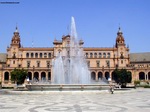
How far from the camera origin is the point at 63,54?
380 ft

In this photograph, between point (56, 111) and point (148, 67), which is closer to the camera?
point (56, 111)

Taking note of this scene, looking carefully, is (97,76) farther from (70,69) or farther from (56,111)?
(56,111)

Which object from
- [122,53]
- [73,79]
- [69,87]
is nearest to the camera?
[69,87]

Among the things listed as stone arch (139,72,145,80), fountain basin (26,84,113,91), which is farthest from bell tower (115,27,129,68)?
fountain basin (26,84,113,91)

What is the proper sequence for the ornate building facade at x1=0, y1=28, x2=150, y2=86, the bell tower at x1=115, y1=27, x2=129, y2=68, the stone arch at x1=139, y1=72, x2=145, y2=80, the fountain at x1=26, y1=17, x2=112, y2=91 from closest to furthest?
the fountain at x1=26, y1=17, x2=112, y2=91
the ornate building facade at x1=0, y1=28, x2=150, y2=86
the bell tower at x1=115, y1=27, x2=129, y2=68
the stone arch at x1=139, y1=72, x2=145, y2=80

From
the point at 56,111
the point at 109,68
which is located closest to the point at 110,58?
the point at 109,68

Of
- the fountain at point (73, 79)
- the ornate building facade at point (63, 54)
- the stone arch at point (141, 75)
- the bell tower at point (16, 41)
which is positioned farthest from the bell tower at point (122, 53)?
the fountain at point (73, 79)

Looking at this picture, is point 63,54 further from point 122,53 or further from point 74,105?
point 74,105

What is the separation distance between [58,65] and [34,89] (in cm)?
1554

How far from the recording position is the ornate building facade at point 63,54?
116m

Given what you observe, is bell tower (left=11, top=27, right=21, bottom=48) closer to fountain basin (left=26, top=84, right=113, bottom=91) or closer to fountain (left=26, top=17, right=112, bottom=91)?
fountain (left=26, top=17, right=112, bottom=91)

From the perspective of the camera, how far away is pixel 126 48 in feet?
389

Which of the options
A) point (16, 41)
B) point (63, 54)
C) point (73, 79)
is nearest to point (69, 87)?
point (73, 79)

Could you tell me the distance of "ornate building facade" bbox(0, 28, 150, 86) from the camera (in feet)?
380
